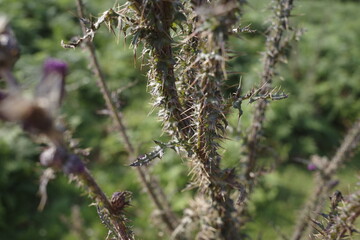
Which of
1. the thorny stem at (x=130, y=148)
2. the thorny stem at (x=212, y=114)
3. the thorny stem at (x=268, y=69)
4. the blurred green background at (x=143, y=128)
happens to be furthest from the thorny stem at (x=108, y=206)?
the blurred green background at (x=143, y=128)

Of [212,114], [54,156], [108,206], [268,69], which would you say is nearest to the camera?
A: [54,156]

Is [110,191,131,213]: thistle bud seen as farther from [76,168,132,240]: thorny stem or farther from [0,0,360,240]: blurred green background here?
[0,0,360,240]: blurred green background

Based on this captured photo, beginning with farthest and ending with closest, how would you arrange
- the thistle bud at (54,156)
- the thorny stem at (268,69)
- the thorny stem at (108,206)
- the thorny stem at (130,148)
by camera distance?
the thorny stem at (130,148)
the thorny stem at (268,69)
the thorny stem at (108,206)
the thistle bud at (54,156)

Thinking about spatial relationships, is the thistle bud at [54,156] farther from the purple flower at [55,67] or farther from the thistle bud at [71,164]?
the purple flower at [55,67]

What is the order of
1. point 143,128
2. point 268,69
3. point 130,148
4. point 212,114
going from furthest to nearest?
1. point 143,128
2. point 130,148
3. point 268,69
4. point 212,114

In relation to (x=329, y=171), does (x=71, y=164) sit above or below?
below

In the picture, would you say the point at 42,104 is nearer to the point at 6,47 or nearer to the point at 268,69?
the point at 6,47

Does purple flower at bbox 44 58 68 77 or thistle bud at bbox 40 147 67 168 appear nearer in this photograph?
purple flower at bbox 44 58 68 77

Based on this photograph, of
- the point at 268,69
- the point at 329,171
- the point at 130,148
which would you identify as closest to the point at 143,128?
the point at 130,148

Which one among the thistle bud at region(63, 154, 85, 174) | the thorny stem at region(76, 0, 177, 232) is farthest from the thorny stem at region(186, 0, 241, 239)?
the thorny stem at region(76, 0, 177, 232)
